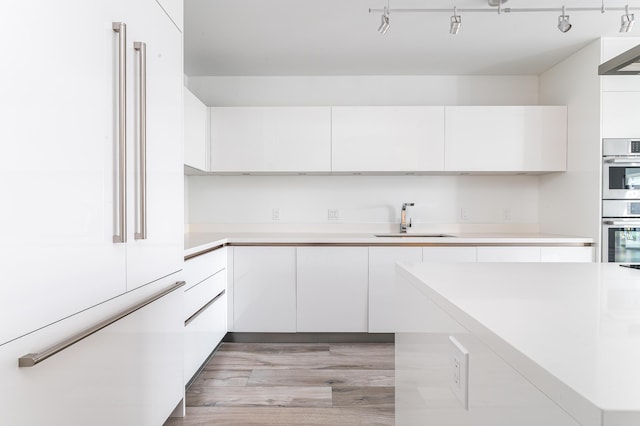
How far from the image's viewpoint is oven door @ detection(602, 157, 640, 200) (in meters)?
2.87

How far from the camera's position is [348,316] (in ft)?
10.3

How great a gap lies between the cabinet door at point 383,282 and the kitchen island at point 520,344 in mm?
1652

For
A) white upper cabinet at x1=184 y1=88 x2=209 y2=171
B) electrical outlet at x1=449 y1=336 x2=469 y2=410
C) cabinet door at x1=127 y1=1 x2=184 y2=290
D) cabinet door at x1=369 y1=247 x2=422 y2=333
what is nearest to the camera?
electrical outlet at x1=449 y1=336 x2=469 y2=410

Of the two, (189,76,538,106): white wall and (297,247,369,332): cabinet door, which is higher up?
(189,76,538,106): white wall

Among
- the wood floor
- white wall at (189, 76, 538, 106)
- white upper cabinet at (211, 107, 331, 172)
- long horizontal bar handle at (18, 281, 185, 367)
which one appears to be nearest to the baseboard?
the wood floor

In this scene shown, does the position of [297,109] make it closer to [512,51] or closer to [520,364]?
[512,51]

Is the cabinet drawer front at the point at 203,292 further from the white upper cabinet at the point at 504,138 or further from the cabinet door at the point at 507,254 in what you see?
the white upper cabinet at the point at 504,138

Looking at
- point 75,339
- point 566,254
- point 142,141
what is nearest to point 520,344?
point 75,339

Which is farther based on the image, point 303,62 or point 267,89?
point 267,89

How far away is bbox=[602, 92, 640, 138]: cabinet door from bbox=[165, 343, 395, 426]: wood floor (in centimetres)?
228

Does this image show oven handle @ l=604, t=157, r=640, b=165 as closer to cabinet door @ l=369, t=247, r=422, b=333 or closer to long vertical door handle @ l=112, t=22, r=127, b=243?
cabinet door @ l=369, t=247, r=422, b=333

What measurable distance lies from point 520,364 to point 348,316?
263 centimetres

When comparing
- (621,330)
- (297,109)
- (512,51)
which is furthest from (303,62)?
(621,330)

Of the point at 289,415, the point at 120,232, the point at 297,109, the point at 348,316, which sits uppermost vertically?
the point at 297,109
